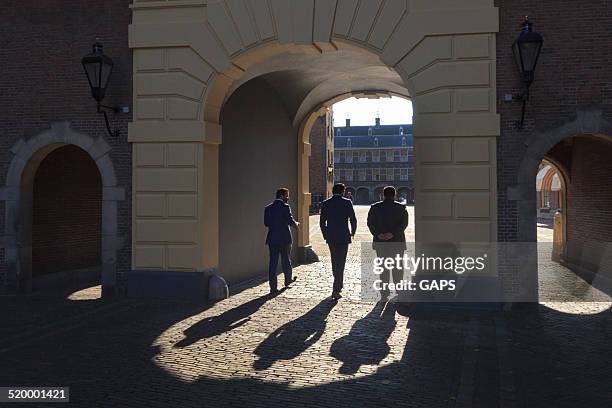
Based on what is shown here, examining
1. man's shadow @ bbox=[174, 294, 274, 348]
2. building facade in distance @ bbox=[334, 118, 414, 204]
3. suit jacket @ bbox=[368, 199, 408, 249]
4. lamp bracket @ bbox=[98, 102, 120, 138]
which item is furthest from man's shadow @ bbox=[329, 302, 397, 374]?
building facade in distance @ bbox=[334, 118, 414, 204]

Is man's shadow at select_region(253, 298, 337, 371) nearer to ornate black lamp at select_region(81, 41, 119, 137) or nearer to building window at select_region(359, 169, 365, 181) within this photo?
ornate black lamp at select_region(81, 41, 119, 137)

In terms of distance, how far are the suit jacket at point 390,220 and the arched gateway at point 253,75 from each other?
1.27 ft

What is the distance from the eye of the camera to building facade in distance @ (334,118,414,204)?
285 feet

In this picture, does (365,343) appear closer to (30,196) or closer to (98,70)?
(98,70)

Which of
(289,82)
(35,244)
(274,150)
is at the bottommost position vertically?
(35,244)

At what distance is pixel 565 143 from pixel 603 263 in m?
2.96

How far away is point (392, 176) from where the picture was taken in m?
87.1

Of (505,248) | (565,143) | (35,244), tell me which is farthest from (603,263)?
(35,244)

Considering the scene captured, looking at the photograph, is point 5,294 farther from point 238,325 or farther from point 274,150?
point 274,150

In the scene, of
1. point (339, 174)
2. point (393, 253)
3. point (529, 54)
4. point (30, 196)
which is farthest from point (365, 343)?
point (339, 174)

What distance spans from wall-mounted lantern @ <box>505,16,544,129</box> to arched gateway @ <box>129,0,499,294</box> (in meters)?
0.47

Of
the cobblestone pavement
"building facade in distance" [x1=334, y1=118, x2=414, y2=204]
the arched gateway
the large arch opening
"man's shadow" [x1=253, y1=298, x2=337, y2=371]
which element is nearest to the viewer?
the cobblestone pavement

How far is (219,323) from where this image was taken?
277 inches

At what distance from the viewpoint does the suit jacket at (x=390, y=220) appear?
333 inches
